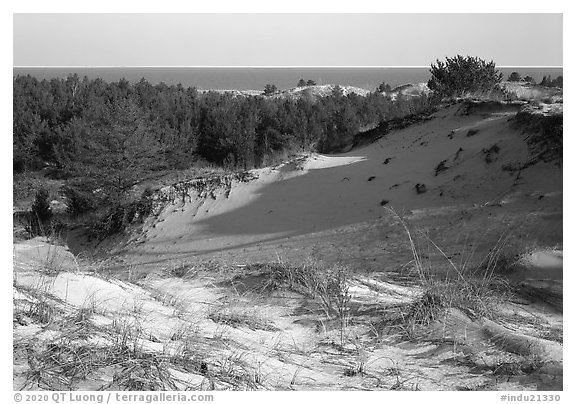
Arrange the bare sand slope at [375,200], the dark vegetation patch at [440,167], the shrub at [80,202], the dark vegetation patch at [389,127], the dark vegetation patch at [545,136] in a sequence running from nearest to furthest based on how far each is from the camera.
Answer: the bare sand slope at [375,200]
the dark vegetation patch at [545,136]
the dark vegetation patch at [440,167]
the dark vegetation patch at [389,127]
the shrub at [80,202]

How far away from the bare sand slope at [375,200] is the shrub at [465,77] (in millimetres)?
4327

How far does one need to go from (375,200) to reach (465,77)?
10.3 meters

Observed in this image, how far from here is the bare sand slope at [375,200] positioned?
8.23 meters

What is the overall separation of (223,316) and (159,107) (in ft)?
86.0

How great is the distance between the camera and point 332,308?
3.82 meters

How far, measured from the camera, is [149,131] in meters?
23.7

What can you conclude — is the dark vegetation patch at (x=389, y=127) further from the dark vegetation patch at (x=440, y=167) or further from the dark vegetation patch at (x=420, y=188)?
the dark vegetation patch at (x=420, y=188)

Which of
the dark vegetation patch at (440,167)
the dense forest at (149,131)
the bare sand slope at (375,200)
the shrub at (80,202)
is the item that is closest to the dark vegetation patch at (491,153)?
the bare sand slope at (375,200)

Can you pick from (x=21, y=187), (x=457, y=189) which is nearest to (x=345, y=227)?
(x=457, y=189)

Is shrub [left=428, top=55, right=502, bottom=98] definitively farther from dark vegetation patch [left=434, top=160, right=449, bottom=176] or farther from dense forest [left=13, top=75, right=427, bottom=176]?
dark vegetation patch [left=434, top=160, right=449, bottom=176]

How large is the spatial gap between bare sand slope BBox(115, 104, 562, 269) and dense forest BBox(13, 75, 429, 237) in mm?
4582

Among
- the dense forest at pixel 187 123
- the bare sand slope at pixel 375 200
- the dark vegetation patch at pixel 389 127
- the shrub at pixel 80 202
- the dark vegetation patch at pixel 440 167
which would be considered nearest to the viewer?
the bare sand slope at pixel 375 200

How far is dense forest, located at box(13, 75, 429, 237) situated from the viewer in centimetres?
1791

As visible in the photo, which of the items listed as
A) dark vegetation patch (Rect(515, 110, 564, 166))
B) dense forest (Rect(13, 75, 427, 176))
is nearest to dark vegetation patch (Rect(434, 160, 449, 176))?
dark vegetation patch (Rect(515, 110, 564, 166))
